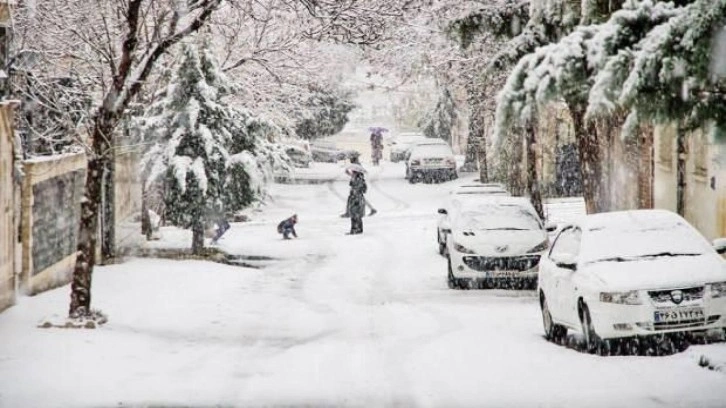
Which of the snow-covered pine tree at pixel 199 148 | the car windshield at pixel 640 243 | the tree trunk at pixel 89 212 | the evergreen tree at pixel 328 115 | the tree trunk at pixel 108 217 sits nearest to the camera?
the car windshield at pixel 640 243

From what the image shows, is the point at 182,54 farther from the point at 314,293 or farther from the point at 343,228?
the point at 343,228

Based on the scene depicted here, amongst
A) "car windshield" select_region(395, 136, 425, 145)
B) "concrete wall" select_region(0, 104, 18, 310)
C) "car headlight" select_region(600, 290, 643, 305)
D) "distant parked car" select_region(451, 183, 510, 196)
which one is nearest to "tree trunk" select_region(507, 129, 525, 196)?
"distant parked car" select_region(451, 183, 510, 196)

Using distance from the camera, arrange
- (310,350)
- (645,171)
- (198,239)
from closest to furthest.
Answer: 1. (310,350)
2. (198,239)
3. (645,171)

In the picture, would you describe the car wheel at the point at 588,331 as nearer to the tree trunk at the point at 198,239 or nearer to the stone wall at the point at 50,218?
the stone wall at the point at 50,218

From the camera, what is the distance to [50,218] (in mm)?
18125

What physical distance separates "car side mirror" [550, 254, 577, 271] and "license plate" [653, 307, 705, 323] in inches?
58.2

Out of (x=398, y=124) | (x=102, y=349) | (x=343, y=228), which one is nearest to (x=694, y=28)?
(x=102, y=349)

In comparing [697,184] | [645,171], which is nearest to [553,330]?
[697,184]

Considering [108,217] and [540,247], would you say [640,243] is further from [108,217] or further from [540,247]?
[108,217]

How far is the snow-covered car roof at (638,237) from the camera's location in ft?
44.0

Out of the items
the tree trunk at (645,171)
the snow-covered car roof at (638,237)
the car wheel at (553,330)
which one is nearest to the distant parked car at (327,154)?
the tree trunk at (645,171)

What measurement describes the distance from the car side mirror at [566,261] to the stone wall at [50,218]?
25.1 ft

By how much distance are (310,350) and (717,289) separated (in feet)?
15.6

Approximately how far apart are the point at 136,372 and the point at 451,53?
752 inches
